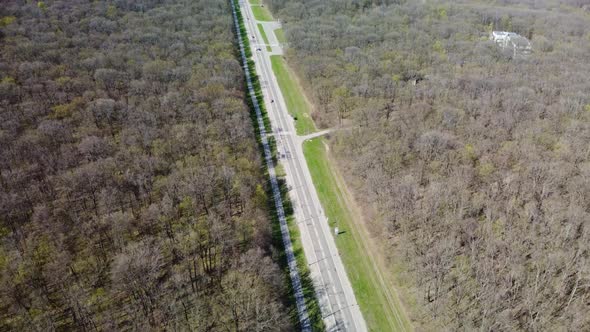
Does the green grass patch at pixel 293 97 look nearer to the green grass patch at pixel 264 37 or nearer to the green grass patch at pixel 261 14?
the green grass patch at pixel 264 37

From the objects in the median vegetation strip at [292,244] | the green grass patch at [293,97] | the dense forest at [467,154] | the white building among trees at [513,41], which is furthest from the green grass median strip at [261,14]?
the white building among trees at [513,41]

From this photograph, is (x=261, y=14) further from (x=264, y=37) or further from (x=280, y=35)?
(x=264, y=37)

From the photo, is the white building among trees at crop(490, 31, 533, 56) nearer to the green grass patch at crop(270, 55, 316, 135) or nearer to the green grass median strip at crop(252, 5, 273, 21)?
the green grass patch at crop(270, 55, 316, 135)

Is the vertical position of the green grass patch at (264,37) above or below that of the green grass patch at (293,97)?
above

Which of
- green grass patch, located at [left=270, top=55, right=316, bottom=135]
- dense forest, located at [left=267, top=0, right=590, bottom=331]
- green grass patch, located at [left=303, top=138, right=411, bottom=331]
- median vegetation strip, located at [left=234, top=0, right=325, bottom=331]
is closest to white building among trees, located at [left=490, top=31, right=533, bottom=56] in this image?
dense forest, located at [left=267, top=0, right=590, bottom=331]

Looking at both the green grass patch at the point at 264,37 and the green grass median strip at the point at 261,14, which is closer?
the green grass patch at the point at 264,37

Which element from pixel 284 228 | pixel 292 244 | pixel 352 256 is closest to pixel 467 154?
pixel 352 256
